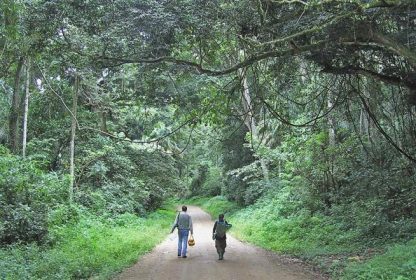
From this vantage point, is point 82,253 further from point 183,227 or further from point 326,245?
point 326,245

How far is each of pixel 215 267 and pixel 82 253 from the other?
3578 millimetres

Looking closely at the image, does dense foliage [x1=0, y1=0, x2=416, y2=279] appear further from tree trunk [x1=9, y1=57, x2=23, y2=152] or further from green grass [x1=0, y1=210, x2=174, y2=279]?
green grass [x1=0, y1=210, x2=174, y2=279]

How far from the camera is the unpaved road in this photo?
10398 millimetres

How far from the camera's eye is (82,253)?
12008mm

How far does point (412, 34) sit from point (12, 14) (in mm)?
6990

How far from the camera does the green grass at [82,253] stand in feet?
32.1

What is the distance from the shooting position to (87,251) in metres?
12.5

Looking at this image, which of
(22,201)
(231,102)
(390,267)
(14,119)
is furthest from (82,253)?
(14,119)

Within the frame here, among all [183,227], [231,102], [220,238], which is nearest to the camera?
[220,238]

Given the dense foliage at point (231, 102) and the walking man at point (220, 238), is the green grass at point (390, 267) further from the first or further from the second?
the walking man at point (220, 238)

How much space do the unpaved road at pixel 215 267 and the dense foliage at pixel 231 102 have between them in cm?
147

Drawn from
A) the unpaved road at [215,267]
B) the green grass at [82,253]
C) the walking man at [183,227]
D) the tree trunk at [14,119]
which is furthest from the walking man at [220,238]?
the tree trunk at [14,119]

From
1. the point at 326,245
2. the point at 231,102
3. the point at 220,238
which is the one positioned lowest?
the point at 326,245

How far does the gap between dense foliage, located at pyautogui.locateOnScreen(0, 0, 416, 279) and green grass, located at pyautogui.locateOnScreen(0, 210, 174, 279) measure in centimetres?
49
